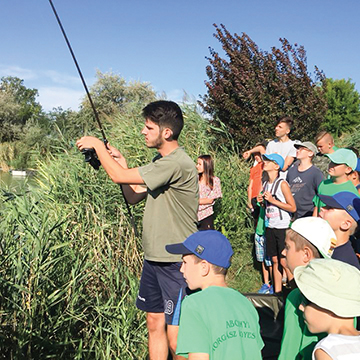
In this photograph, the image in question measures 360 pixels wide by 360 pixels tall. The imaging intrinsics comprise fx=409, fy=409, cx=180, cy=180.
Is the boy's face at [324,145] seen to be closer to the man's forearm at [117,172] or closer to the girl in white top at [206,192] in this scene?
the girl in white top at [206,192]

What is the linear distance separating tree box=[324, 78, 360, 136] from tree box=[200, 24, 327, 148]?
57.5 ft

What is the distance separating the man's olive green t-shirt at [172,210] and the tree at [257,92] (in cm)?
529

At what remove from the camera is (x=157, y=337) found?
113 inches

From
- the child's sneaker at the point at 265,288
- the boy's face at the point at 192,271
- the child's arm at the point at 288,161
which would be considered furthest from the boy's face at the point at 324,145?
the boy's face at the point at 192,271

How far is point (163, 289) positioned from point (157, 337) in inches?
15.7

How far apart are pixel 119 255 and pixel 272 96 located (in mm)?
5402

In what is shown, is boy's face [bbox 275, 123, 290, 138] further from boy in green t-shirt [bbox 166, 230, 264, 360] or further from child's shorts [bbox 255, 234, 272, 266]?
boy in green t-shirt [bbox 166, 230, 264, 360]

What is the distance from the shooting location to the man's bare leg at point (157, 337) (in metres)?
2.86

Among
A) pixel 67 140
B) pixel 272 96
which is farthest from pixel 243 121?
pixel 67 140

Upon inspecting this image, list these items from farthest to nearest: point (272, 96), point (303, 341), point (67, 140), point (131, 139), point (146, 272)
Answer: point (272, 96) → point (131, 139) → point (67, 140) → point (146, 272) → point (303, 341)

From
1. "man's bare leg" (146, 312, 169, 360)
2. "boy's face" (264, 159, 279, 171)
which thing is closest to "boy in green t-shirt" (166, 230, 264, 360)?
"man's bare leg" (146, 312, 169, 360)

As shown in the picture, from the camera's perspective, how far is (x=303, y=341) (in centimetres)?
193

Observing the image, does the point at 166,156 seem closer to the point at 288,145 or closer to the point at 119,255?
the point at 119,255

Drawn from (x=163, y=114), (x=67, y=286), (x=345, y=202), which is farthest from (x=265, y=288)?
(x=163, y=114)
